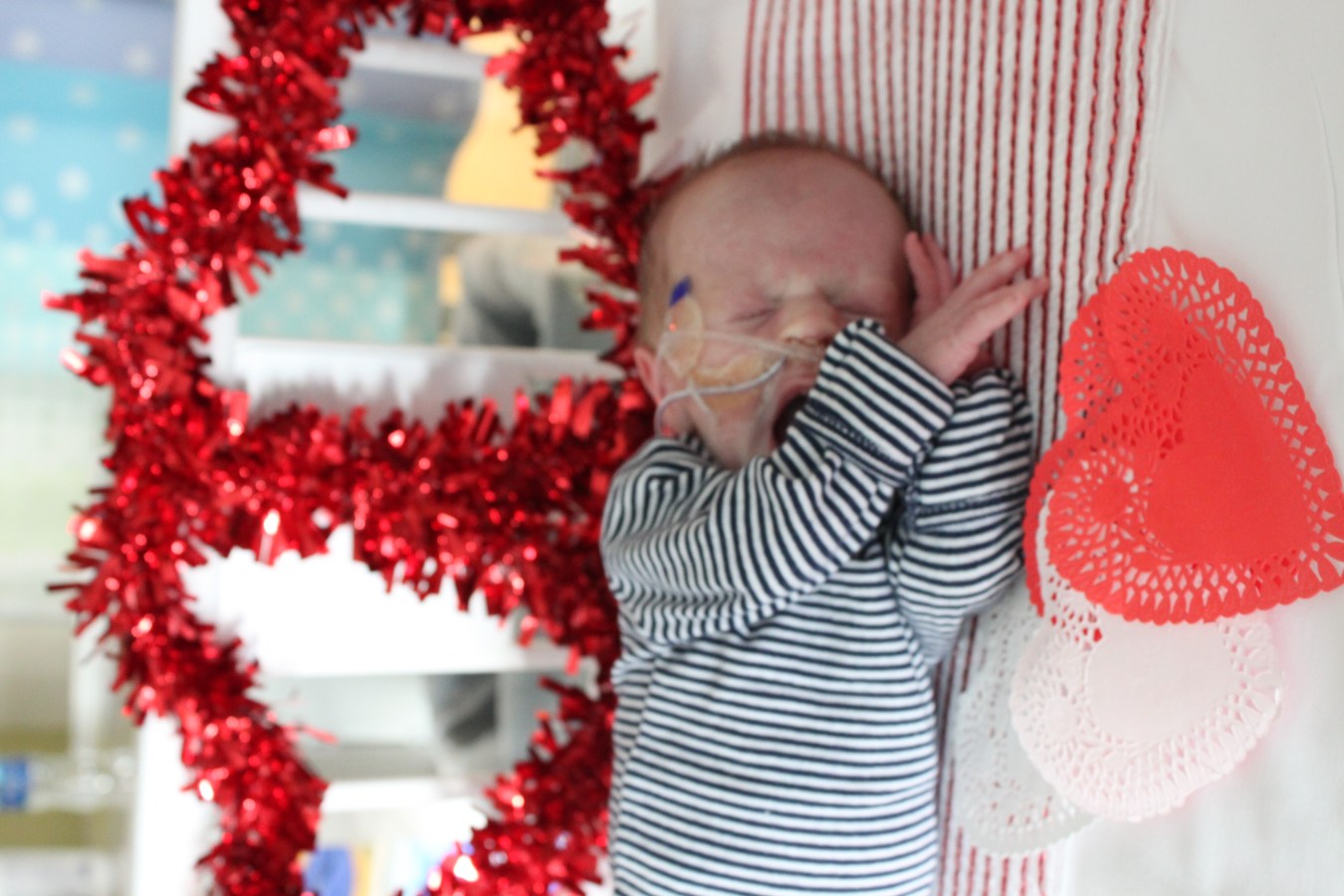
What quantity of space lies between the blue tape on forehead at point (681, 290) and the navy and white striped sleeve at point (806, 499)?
6.3 inches

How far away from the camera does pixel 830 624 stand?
2.98ft

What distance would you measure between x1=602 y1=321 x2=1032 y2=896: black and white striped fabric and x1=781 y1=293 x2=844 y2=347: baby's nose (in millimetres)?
65

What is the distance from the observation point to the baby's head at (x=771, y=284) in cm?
96

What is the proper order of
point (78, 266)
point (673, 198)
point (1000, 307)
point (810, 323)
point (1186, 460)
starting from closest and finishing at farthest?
point (1186, 460) < point (1000, 307) < point (810, 323) < point (673, 198) < point (78, 266)

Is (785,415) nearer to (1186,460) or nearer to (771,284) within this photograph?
(771,284)

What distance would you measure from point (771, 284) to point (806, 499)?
0.65ft

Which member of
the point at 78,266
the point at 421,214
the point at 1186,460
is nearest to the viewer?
the point at 1186,460

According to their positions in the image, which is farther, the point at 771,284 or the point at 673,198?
the point at 673,198

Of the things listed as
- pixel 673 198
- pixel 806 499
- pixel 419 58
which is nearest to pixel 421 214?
pixel 419 58

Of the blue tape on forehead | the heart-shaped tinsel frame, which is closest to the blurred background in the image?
the heart-shaped tinsel frame

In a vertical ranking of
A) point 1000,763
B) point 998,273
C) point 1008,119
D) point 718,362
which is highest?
point 1008,119

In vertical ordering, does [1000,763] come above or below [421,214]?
below

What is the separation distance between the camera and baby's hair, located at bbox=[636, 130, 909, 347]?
1027mm

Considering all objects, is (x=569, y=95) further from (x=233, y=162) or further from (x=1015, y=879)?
(x=1015, y=879)
